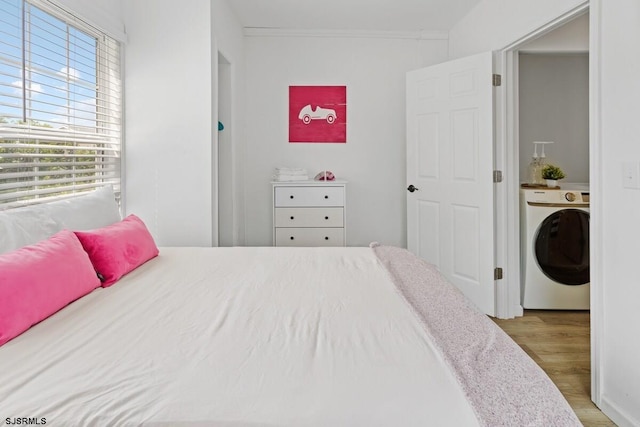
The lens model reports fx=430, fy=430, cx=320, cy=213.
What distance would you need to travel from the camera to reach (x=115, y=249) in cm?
183

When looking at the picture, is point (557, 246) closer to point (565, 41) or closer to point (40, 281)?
point (565, 41)

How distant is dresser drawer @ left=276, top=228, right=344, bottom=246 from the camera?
3.86m

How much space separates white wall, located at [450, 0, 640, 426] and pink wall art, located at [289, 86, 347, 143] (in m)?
2.50

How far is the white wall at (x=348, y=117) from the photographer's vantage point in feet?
13.9

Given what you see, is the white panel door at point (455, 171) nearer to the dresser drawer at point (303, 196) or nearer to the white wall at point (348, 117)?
the white wall at point (348, 117)

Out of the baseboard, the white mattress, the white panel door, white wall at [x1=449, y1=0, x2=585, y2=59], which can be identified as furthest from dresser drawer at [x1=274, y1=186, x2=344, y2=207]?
the baseboard

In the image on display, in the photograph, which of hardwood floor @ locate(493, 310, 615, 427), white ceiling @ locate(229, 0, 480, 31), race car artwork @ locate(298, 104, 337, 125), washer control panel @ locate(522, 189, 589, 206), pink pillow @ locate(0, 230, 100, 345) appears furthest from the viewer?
race car artwork @ locate(298, 104, 337, 125)

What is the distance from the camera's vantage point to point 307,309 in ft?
4.67

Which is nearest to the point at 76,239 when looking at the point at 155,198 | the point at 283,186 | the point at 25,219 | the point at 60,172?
the point at 25,219

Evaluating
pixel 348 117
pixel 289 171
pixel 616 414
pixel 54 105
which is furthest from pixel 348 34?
pixel 616 414

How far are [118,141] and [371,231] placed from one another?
2.48 metres

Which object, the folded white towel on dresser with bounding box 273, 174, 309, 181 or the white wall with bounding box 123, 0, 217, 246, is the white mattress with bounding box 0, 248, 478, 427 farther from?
the folded white towel on dresser with bounding box 273, 174, 309, 181

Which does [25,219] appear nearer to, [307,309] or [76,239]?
[76,239]

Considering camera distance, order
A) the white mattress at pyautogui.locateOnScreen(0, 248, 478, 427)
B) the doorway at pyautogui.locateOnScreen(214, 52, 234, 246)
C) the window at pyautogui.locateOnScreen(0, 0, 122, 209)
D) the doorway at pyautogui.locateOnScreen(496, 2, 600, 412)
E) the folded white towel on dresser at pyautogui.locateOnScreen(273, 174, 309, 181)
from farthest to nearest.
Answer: the folded white towel on dresser at pyautogui.locateOnScreen(273, 174, 309, 181) < the doorway at pyautogui.locateOnScreen(214, 52, 234, 246) < the doorway at pyautogui.locateOnScreen(496, 2, 600, 412) < the window at pyautogui.locateOnScreen(0, 0, 122, 209) < the white mattress at pyautogui.locateOnScreen(0, 248, 478, 427)
